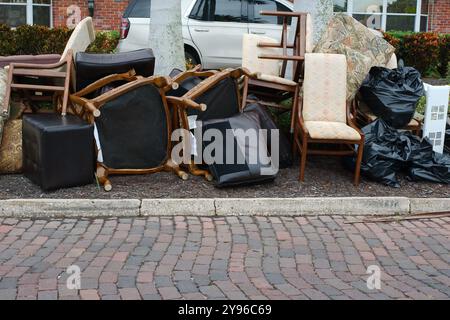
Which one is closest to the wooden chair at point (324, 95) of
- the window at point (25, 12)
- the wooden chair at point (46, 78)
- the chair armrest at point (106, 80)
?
the chair armrest at point (106, 80)

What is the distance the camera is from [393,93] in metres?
6.94

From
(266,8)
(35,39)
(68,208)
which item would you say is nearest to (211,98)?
(68,208)

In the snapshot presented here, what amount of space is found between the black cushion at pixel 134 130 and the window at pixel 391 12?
1246 centimetres

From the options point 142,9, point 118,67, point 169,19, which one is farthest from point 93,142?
point 142,9

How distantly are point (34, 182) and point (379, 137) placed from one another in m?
3.43

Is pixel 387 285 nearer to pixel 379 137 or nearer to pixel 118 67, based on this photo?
pixel 379 137

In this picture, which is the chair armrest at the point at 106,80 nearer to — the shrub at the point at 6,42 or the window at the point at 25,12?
the shrub at the point at 6,42

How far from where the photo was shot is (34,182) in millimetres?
6016

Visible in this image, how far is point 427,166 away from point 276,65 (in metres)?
2.35

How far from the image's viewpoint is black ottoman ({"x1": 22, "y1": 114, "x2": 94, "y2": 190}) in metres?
5.69

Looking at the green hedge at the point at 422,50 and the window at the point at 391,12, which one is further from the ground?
the window at the point at 391,12

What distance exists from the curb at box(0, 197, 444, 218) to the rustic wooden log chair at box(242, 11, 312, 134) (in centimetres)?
150

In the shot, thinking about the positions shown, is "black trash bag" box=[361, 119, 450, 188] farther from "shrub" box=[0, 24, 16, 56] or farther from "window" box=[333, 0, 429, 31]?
"window" box=[333, 0, 429, 31]

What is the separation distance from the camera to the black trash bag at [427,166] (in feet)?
21.5
